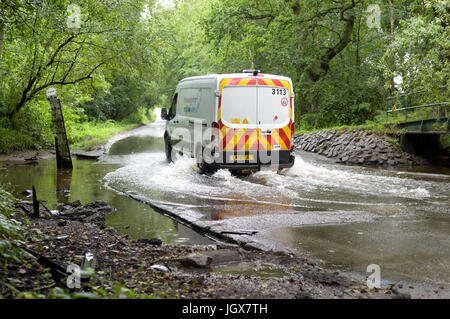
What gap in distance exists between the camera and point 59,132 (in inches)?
544

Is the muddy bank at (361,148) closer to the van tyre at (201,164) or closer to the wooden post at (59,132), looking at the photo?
the van tyre at (201,164)

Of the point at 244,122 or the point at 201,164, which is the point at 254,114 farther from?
the point at 201,164

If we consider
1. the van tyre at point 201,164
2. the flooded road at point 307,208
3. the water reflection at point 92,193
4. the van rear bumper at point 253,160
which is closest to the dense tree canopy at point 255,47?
the water reflection at point 92,193

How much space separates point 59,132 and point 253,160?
618 cm

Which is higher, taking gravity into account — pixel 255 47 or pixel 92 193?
pixel 255 47

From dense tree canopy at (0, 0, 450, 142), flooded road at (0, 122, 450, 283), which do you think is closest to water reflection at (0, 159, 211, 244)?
flooded road at (0, 122, 450, 283)

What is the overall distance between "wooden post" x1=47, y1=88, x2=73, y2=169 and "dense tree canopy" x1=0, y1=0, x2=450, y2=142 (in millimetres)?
1714

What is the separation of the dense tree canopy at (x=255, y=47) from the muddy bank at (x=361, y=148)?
2.42 meters

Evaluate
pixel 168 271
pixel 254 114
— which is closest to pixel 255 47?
pixel 254 114

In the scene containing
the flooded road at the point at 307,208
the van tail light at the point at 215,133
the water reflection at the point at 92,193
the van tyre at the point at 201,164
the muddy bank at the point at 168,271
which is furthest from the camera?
the van tyre at the point at 201,164

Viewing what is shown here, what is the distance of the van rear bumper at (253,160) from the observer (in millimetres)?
11430

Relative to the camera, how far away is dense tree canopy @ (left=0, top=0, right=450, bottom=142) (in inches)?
571
